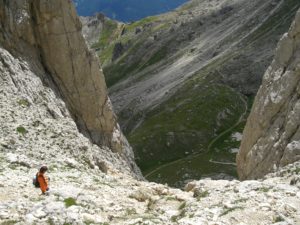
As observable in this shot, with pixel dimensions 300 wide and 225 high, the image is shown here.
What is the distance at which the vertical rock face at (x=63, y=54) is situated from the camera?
47.7 metres

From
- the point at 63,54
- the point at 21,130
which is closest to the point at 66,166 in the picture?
the point at 21,130

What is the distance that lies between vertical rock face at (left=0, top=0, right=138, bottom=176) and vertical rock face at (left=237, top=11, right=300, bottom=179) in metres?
18.1

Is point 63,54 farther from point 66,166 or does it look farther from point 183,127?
point 183,127

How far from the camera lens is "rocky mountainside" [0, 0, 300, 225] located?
870 inches

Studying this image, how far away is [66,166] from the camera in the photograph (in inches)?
1282

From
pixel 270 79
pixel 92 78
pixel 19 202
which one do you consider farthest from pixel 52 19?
pixel 19 202

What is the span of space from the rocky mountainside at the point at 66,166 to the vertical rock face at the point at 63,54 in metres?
0.11

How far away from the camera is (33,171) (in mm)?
29750

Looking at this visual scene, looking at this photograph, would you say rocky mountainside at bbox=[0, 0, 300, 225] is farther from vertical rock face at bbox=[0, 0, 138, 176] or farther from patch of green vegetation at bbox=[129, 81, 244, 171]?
patch of green vegetation at bbox=[129, 81, 244, 171]

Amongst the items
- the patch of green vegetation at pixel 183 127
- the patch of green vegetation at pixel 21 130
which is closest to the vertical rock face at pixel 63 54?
the patch of green vegetation at pixel 21 130

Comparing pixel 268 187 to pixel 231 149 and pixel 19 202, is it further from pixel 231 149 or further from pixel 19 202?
pixel 231 149

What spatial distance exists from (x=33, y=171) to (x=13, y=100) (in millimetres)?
11467

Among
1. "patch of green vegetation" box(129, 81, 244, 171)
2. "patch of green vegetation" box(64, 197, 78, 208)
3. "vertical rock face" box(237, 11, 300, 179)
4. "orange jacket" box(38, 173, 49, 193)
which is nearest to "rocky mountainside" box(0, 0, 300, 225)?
"patch of green vegetation" box(64, 197, 78, 208)

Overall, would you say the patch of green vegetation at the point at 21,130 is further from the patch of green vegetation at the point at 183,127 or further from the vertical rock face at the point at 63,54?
the patch of green vegetation at the point at 183,127
